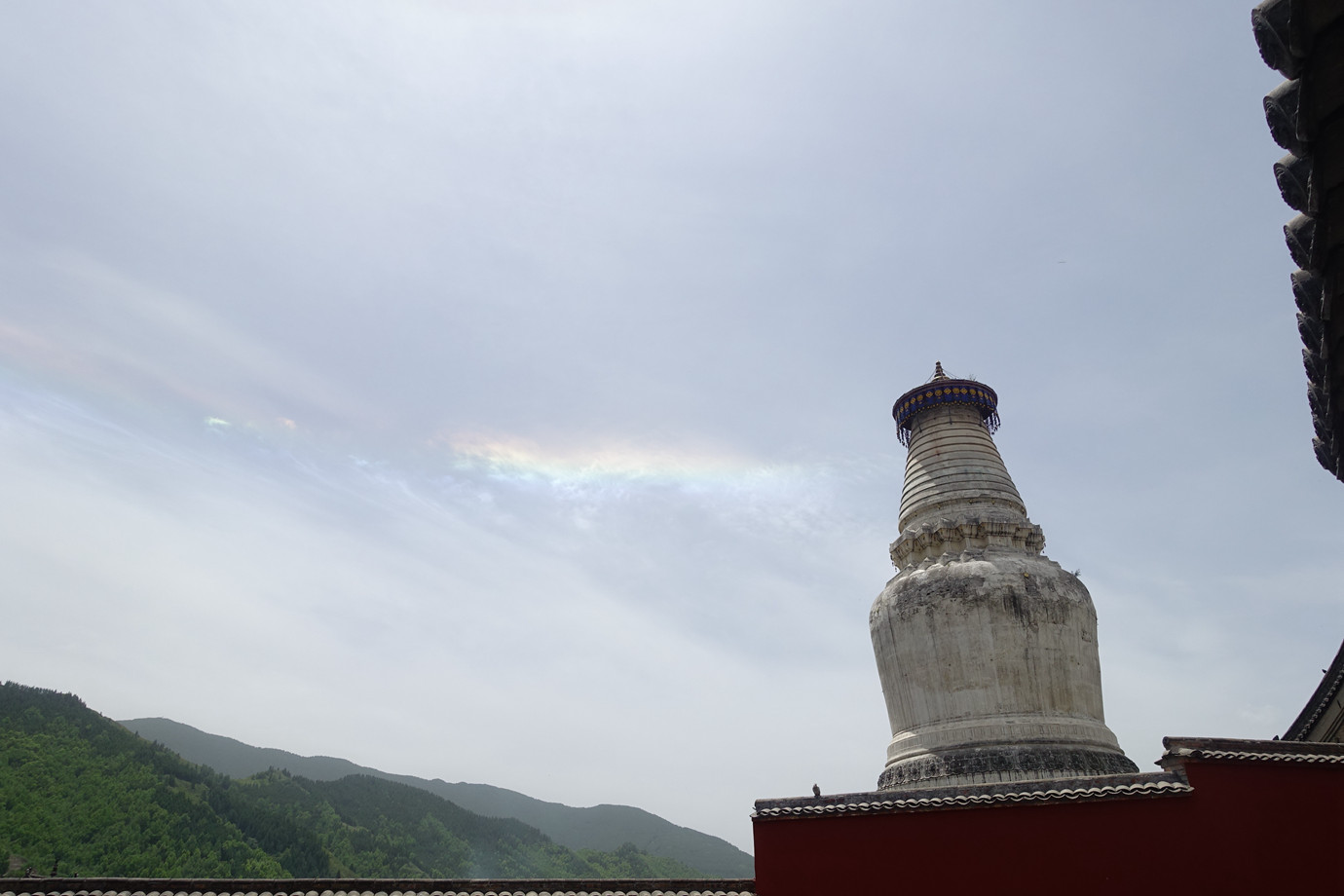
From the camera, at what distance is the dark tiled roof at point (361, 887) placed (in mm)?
10258

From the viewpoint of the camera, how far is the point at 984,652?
48.9 ft

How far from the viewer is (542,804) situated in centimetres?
12694

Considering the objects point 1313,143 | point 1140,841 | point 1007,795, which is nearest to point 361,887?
point 1007,795

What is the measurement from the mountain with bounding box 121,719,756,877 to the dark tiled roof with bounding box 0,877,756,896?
87731 millimetres

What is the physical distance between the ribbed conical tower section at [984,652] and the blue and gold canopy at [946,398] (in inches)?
79.6

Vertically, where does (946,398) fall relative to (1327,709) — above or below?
above

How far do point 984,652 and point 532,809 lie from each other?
396 ft

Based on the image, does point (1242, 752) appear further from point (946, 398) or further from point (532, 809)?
point (532, 809)

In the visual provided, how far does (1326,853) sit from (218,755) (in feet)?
485

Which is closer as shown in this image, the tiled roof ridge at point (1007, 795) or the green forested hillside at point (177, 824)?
the tiled roof ridge at point (1007, 795)

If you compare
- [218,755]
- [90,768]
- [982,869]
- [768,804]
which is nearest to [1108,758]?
[982,869]

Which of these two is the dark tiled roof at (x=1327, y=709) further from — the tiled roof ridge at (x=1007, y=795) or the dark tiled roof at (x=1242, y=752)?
the tiled roof ridge at (x=1007, y=795)

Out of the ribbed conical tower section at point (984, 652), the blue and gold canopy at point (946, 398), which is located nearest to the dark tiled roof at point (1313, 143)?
the ribbed conical tower section at point (984, 652)

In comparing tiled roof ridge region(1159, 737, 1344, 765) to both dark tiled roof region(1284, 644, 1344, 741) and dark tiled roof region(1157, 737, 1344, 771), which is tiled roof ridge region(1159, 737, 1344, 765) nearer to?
dark tiled roof region(1157, 737, 1344, 771)
